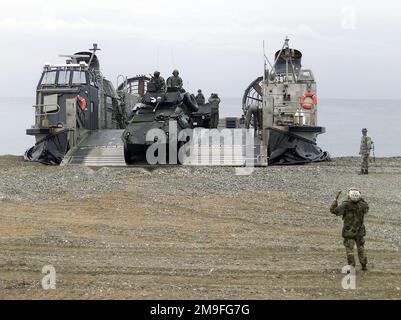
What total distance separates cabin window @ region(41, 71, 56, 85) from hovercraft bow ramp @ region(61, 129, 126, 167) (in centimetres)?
171

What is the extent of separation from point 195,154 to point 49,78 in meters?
4.95

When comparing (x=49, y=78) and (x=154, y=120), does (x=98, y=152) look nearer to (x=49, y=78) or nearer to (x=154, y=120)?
(x=154, y=120)

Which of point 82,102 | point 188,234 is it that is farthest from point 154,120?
point 188,234

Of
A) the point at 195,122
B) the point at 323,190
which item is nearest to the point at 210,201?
the point at 323,190

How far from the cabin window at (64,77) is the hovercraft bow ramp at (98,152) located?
5.05ft

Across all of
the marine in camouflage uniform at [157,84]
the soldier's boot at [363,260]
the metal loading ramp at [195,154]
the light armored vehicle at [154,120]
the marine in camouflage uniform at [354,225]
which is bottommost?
the soldier's boot at [363,260]

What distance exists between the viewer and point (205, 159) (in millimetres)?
16781

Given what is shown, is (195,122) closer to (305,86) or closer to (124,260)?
(305,86)

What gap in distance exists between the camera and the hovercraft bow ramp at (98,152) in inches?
658

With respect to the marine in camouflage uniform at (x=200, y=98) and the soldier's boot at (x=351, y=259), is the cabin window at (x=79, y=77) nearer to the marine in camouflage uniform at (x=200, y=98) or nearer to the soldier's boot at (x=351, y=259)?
the marine in camouflage uniform at (x=200, y=98)

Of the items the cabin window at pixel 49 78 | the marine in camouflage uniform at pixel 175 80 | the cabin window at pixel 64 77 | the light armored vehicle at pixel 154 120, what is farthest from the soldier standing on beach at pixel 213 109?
the cabin window at pixel 49 78

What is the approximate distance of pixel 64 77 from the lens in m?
19.6

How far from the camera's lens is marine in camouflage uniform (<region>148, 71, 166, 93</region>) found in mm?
18516
